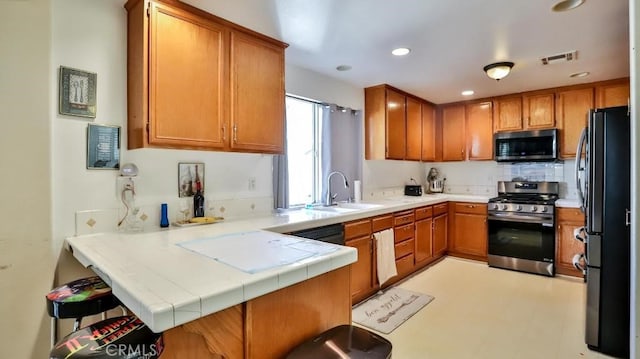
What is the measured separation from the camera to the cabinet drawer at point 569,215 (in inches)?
146

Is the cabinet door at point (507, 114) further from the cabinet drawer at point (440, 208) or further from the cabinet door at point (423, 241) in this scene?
the cabinet door at point (423, 241)

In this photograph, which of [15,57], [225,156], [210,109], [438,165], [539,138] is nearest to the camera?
[15,57]

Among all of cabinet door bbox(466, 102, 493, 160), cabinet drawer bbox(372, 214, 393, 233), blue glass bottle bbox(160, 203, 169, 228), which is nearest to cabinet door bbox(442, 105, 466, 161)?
cabinet door bbox(466, 102, 493, 160)

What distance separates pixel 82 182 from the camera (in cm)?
192

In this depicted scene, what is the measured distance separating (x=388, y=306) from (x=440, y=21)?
95.5 inches

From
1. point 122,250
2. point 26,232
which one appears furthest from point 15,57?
point 122,250

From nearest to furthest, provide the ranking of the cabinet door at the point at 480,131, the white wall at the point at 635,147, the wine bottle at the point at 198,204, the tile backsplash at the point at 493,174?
the white wall at the point at 635,147, the wine bottle at the point at 198,204, the tile backsplash at the point at 493,174, the cabinet door at the point at 480,131

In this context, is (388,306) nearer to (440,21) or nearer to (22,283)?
(440,21)

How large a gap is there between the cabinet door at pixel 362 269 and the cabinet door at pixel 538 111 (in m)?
2.93

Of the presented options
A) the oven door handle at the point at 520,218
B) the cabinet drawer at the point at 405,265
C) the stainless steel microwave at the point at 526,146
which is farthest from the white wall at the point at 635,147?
the stainless steel microwave at the point at 526,146

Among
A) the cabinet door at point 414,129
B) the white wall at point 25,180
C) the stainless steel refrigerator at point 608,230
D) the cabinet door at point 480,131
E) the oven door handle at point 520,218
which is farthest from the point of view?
the cabinet door at point 480,131

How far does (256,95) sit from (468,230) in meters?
3.52

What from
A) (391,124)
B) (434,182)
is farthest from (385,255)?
(434,182)

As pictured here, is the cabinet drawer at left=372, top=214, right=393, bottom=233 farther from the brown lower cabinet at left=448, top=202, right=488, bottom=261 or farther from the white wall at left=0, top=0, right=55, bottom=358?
the white wall at left=0, top=0, right=55, bottom=358
